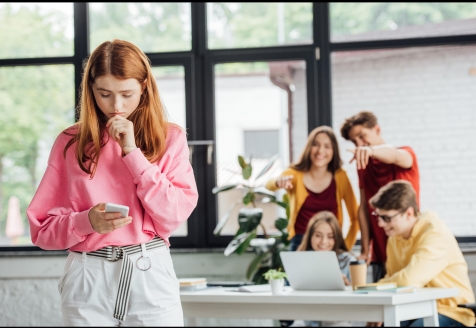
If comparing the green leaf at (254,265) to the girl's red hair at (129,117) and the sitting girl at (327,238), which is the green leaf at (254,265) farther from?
the girl's red hair at (129,117)

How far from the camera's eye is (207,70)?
16.3ft

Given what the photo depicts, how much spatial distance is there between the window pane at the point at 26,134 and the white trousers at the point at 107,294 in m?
3.65

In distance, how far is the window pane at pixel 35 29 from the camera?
5129 millimetres

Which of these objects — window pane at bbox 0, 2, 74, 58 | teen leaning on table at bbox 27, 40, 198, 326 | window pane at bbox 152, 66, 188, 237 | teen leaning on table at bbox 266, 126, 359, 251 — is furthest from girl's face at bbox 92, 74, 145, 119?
window pane at bbox 0, 2, 74, 58

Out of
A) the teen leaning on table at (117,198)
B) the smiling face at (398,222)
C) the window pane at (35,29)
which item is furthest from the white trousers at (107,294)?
the window pane at (35,29)

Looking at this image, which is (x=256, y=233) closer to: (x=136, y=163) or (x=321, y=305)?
(x=321, y=305)

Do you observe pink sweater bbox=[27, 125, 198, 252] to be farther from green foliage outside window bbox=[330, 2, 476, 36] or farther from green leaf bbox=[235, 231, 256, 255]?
green foliage outside window bbox=[330, 2, 476, 36]

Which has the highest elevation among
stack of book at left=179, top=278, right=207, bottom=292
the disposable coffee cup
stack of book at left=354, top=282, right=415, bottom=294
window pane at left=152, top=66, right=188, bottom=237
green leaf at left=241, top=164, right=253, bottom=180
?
window pane at left=152, top=66, right=188, bottom=237

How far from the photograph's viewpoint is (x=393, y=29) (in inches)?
191

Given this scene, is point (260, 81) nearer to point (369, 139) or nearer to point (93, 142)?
point (369, 139)

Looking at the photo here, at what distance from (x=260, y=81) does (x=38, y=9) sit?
1687 millimetres

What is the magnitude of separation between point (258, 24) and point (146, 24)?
785 millimetres

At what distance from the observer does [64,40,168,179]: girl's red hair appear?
1646 millimetres

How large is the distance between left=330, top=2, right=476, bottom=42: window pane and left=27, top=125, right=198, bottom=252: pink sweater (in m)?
3.36
